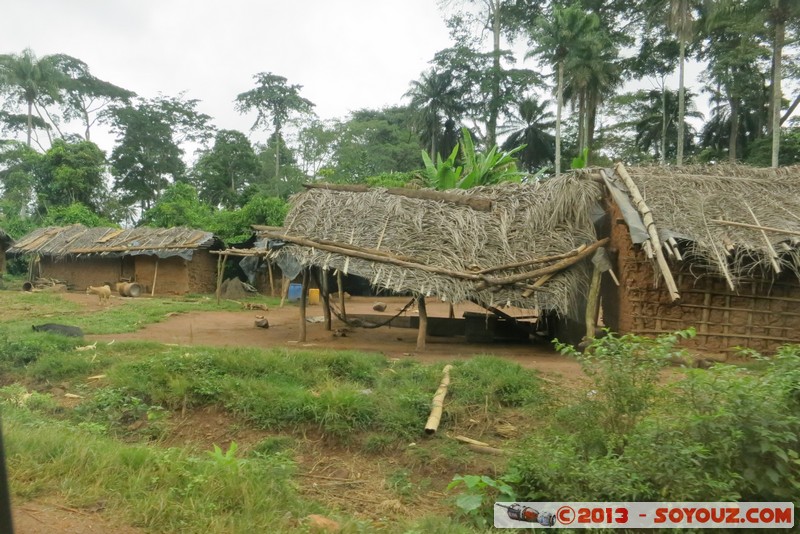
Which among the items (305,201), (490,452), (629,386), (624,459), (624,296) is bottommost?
(490,452)

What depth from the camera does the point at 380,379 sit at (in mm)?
8195

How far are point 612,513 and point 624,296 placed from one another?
23.3 feet

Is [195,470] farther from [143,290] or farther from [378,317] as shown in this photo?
[143,290]

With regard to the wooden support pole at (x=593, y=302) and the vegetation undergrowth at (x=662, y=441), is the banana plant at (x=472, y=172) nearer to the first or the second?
the wooden support pole at (x=593, y=302)

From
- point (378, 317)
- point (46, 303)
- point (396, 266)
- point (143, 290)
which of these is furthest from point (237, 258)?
point (396, 266)

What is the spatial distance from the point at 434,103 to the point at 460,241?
25.6m

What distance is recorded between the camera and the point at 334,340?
12047 millimetres

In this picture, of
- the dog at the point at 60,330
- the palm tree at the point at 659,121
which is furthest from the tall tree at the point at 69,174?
the palm tree at the point at 659,121

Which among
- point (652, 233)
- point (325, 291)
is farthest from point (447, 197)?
point (652, 233)

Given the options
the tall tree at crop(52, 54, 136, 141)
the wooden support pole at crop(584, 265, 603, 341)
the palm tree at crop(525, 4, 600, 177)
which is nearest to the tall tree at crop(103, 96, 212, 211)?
the tall tree at crop(52, 54, 136, 141)

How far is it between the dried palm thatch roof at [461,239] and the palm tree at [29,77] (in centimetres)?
3208

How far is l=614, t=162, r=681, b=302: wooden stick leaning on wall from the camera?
948 cm

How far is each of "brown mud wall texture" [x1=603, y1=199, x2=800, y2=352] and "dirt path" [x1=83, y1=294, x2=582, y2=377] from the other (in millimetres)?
1740

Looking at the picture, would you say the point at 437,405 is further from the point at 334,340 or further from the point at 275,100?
the point at 275,100
